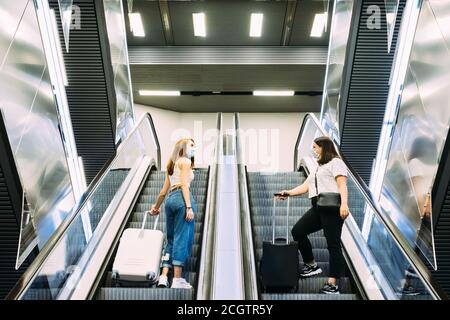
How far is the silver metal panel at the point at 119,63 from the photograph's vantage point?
7336 mm

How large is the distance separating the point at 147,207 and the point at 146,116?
3184 millimetres

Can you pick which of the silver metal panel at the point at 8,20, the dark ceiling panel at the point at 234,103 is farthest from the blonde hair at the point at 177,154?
the dark ceiling panel at the point at 234,103

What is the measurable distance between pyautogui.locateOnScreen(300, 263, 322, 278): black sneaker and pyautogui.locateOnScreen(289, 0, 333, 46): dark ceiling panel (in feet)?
24.3

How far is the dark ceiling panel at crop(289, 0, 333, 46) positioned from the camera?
1020 centimetres

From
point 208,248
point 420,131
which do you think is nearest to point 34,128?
point 208,248

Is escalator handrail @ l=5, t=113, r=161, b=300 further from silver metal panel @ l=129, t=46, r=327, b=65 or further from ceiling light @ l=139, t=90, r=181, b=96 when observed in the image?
ceiling light @ l=139, t=90, r=181, b=96

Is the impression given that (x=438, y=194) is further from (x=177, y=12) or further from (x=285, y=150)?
(x=285, y=150)

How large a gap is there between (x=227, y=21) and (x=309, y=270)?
8.23 metres

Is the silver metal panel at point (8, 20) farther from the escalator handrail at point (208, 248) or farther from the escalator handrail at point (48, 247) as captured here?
the escalator handrail at point (208, 248)

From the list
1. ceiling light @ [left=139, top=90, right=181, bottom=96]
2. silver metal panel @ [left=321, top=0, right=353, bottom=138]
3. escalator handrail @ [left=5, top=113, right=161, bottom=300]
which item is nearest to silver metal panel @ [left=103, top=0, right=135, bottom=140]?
escalator handrail @ [left=5, top=113, right=161, bottom=300]

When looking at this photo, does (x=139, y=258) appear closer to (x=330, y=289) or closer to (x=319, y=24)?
(x=330, y=289)

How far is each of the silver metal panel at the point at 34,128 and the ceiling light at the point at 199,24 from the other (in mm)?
5214

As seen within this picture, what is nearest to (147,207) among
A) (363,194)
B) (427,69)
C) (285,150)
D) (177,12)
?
(363,194)

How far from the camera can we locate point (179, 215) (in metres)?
3.96
